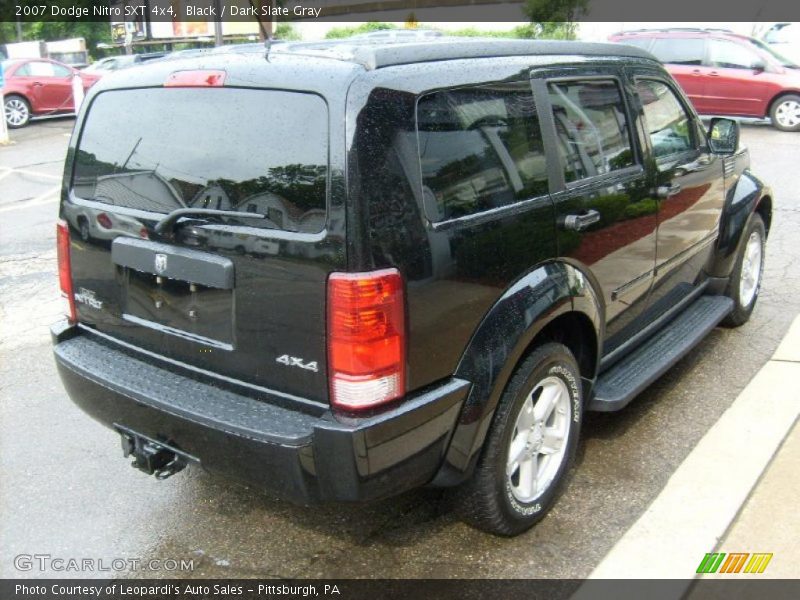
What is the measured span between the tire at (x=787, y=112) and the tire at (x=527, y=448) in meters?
13.0

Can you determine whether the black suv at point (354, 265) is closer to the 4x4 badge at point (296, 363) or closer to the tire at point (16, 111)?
the 4x4 badge at point (296, 363)

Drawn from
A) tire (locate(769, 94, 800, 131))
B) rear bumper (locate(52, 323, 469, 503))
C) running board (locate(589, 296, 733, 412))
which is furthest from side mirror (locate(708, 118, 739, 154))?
tire (locate(769, 94, 800, 131))

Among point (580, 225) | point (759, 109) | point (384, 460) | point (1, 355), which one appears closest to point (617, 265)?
point (580, 225)

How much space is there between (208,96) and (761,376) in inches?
139

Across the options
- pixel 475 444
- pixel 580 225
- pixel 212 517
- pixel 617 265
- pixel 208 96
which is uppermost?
pixel 208 96

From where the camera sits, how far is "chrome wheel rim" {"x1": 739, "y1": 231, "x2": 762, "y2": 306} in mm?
5105

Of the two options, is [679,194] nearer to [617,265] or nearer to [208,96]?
[617,265]

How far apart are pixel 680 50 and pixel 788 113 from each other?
2.27 metres

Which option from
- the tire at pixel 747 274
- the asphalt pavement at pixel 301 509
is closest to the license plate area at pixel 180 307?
the asphalt pavement at pixel 301 509

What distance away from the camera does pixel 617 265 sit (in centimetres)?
348

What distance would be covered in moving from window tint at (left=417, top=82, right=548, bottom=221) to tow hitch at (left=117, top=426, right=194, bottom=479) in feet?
4.21

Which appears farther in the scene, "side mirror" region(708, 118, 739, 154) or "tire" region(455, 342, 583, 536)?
"side mirror" region(708, 118, 739, 154)

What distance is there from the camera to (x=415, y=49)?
8.64 ft

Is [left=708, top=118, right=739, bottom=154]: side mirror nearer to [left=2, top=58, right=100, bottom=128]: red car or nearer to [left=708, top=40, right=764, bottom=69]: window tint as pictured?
[left=708, top=40, right=764, bottom=69]: window tint
